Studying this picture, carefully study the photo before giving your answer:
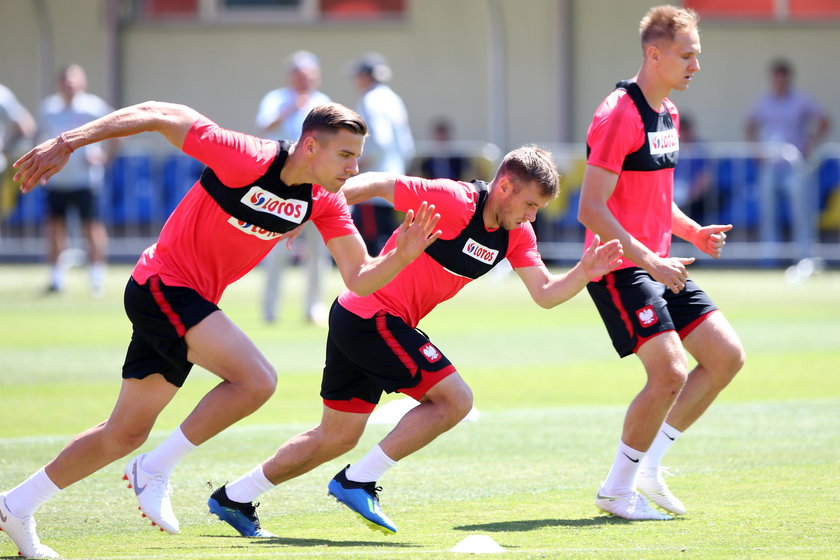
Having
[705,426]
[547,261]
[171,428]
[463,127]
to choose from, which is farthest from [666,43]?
[463,127]

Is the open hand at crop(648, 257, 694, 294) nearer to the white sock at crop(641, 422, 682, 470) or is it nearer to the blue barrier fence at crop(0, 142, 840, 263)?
the white sock at crop(641, 422, 682, 470)

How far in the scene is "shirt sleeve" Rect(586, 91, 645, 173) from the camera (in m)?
6.76

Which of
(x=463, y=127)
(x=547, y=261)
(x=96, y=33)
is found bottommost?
(x=547, y=261)

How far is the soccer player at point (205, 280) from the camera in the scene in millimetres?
6000

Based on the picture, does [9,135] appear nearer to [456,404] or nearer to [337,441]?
[337,441]

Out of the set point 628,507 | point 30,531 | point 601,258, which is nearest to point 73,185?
point 30,531

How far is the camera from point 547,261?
1991cm

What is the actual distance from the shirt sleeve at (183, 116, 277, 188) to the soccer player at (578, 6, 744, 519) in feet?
5.08

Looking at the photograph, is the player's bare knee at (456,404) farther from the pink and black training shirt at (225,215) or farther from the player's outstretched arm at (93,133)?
the player's outstretched arm at (93,133)

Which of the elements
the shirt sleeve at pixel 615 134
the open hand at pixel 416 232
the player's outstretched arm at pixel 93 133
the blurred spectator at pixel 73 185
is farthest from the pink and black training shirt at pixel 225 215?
the blurred spectator at pixel 73 185

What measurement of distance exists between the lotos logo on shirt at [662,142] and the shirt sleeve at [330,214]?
155 centimetres

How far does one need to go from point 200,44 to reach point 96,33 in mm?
1706

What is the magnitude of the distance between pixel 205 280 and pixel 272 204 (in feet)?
1.48

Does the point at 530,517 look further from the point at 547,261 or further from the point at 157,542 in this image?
the point at 547,261
